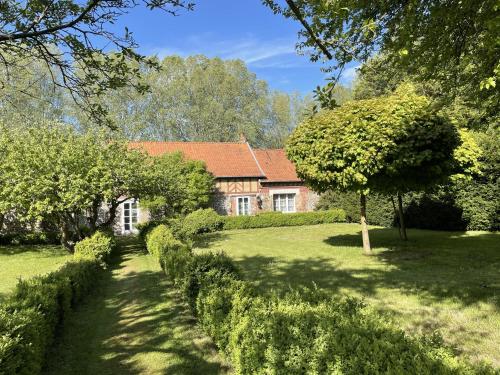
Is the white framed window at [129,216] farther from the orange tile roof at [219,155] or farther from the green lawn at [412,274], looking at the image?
the green lawn at [412,274]

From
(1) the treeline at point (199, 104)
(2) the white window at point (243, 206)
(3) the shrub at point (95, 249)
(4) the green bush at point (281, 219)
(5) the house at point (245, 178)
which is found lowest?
(3) the shrub at point (95, 249)

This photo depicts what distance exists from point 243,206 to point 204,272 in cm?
2289

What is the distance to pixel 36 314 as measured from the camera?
5.41m

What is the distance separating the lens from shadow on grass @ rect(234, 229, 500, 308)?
Answer: 26.9 ft

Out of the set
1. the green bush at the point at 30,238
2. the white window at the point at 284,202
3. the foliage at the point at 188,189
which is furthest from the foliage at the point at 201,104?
the green bush at the point at 30,238

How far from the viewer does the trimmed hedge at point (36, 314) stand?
14.1 feet

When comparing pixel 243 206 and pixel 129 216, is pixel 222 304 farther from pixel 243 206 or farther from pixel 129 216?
pixel 243 206

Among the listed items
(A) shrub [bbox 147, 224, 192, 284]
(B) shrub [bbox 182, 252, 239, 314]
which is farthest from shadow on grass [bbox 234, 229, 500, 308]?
(B) shrub [bbox 182, 252, 239, 314]

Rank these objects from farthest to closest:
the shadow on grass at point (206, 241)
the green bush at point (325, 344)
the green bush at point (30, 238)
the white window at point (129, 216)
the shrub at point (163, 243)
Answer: the white window at point (129, 216) → the green bush at point (30, 238) → the shadow on grass at point (206, 241) → the shrub at point (163, 243) → the green bush at point (325, 344)

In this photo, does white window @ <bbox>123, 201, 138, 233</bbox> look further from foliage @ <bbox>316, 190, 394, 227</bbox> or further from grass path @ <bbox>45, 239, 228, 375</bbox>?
grass path @ <bbox>45, 239, 228, 375</bbox>

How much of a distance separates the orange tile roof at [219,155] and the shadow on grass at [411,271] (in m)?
15.7

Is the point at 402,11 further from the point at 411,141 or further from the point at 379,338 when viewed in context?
the point at 379,338

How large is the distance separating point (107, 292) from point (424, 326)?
789 centimetres

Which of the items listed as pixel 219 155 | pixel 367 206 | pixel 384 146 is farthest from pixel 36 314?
pixel 219 155
